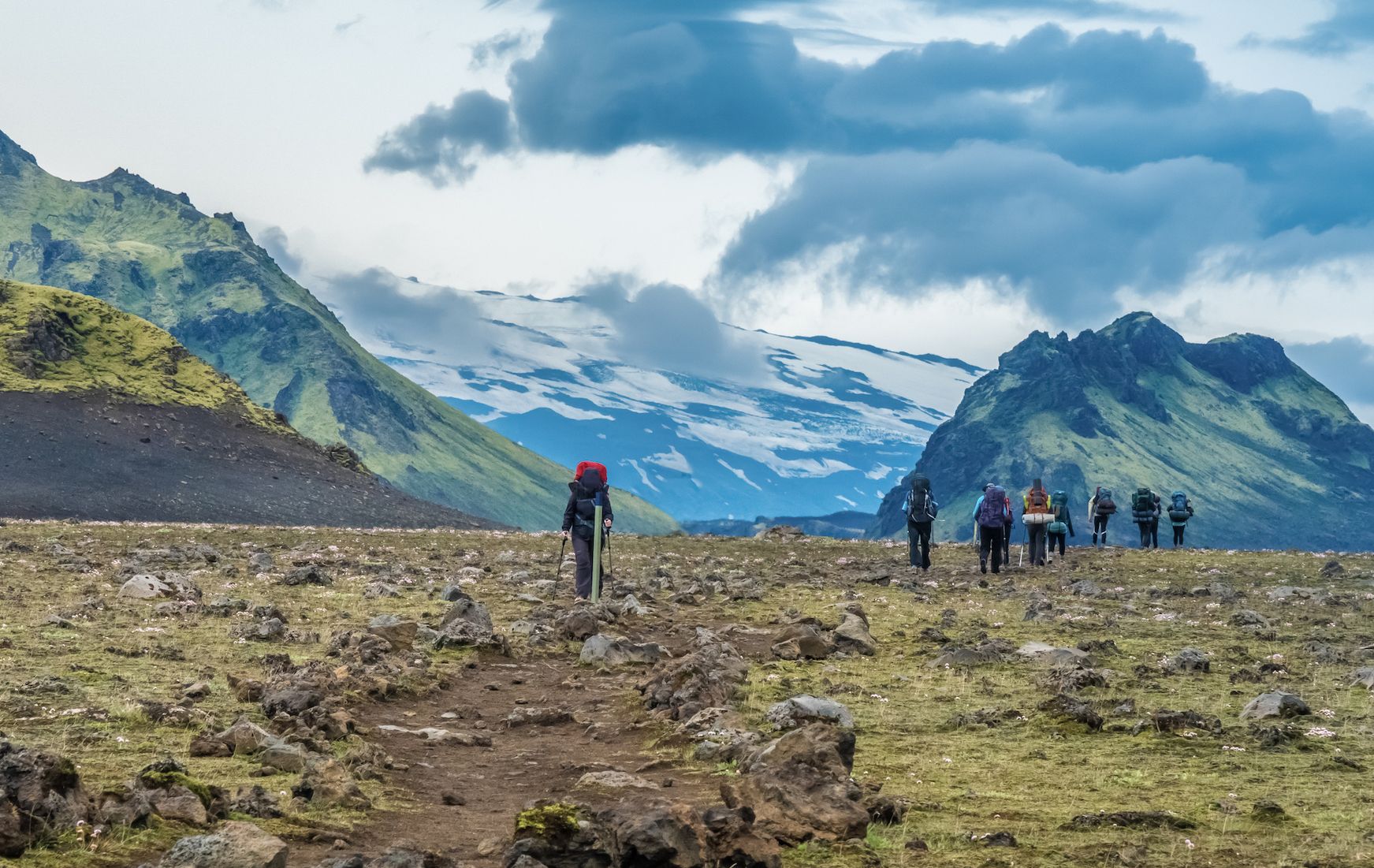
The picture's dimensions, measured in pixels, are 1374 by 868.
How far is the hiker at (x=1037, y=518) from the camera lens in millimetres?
46125

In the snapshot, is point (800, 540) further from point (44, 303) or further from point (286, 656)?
point (44, 303)

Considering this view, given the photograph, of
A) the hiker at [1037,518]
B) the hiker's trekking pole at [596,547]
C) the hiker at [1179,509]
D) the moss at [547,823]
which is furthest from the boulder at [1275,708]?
the hiker at [1179,509]

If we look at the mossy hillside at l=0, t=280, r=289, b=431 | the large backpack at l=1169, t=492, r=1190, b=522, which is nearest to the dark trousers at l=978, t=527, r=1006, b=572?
the large backpack at l=1169, t=492, r=1190, b=522

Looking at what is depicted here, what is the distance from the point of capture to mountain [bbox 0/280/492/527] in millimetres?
107812

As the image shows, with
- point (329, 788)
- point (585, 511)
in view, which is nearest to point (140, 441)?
point (585, 511)

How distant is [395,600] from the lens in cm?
3050

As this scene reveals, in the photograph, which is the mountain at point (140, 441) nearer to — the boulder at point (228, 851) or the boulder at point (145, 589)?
the boulder at point (145, 589)

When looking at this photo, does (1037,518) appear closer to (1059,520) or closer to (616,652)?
(1059,520)

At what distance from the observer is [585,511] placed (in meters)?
30.8

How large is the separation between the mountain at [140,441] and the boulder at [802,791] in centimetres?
9589

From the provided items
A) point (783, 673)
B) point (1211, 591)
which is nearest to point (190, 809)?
point (783, 673)

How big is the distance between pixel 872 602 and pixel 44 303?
13306 centimetres

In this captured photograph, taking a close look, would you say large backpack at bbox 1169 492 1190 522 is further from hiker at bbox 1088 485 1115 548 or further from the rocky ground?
the rocky ground

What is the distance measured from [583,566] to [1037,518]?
20476mm
